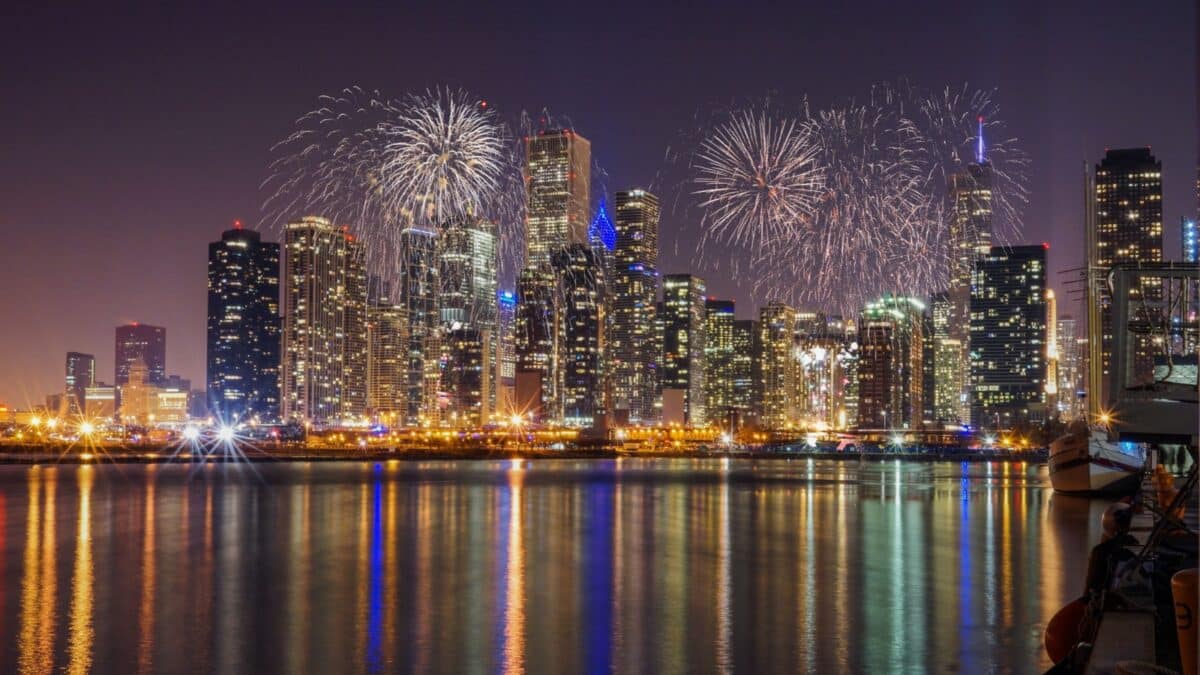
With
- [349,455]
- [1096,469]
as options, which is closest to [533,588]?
[1096,469]

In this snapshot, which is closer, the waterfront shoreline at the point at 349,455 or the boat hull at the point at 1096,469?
the boat hull at the point at 1096,469

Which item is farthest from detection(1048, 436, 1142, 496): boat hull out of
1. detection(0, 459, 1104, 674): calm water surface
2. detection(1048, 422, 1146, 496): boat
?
detection(0, 459, 1104, 674): calm water surface

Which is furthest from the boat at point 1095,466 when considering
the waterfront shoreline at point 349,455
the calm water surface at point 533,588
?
the waterfront shoreline at point 349,455

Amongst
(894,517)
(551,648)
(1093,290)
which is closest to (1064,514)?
(894,517)

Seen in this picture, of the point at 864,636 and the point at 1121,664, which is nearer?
the point at 1121,664

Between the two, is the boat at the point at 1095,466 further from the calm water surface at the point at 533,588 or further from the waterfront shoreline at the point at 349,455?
the waterfront shoreline at the point at 349,455

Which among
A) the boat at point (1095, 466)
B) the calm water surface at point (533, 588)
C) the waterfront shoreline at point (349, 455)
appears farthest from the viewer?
the waterfront shoreline at point (349, 455)

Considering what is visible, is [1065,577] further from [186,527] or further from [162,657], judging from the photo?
[186,527]
